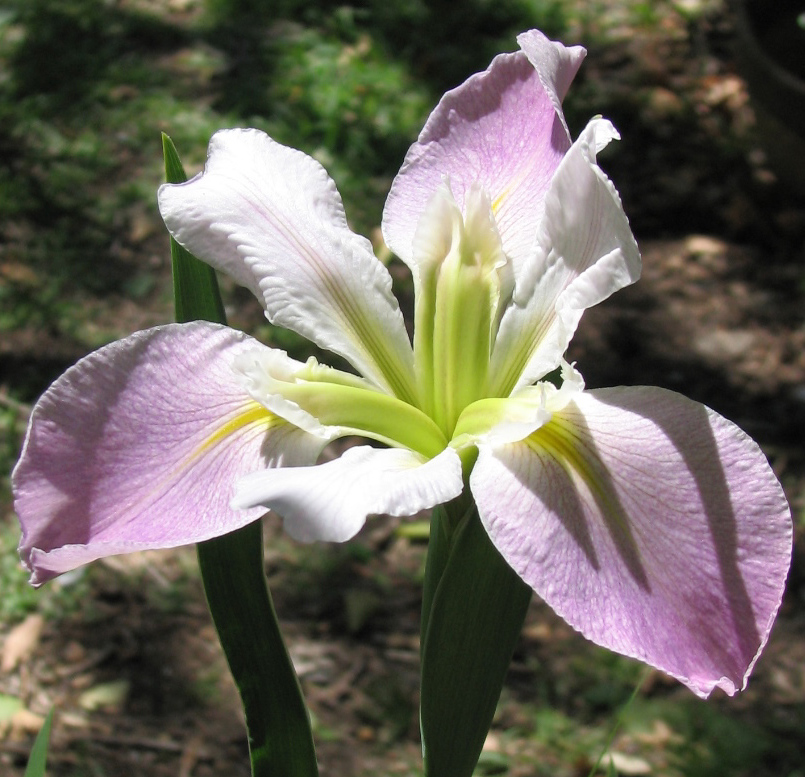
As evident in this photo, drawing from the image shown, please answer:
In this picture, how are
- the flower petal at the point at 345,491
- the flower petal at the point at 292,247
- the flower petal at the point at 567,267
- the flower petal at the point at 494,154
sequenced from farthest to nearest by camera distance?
1. the flower petal at the point at 494,154
2. the flower petal at the point at 292,247
3. the flower petal at the point at 567,267
4. the flower petal at the point at 345,491

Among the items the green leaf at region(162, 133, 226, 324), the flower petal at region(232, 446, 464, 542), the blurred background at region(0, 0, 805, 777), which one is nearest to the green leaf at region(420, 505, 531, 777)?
the flower petal at region(232, 446, 464, 542)

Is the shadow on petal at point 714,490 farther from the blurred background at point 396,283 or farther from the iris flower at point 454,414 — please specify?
the blurred background at point 396,283

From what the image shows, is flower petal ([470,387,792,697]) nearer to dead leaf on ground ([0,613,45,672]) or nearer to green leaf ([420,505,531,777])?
green leaf ([420,505,531,777])

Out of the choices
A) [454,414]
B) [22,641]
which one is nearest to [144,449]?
[454,414]

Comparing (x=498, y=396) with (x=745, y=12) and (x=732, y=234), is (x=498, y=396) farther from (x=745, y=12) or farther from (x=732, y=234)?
(x=745, y=12)

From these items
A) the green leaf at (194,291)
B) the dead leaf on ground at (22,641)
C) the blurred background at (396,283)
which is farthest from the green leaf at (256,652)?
the dead leaf on ground at (22,641)

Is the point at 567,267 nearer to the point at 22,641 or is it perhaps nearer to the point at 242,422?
the point at 242,422

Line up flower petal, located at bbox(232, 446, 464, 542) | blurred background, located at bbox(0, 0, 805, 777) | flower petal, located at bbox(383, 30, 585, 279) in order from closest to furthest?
flower petal, located at bbox(232, 446, 464, 542), flower petal, located at bbox(383, 30, 585, 279), blurred background, located at bbox(0, 0, 805, 777)
